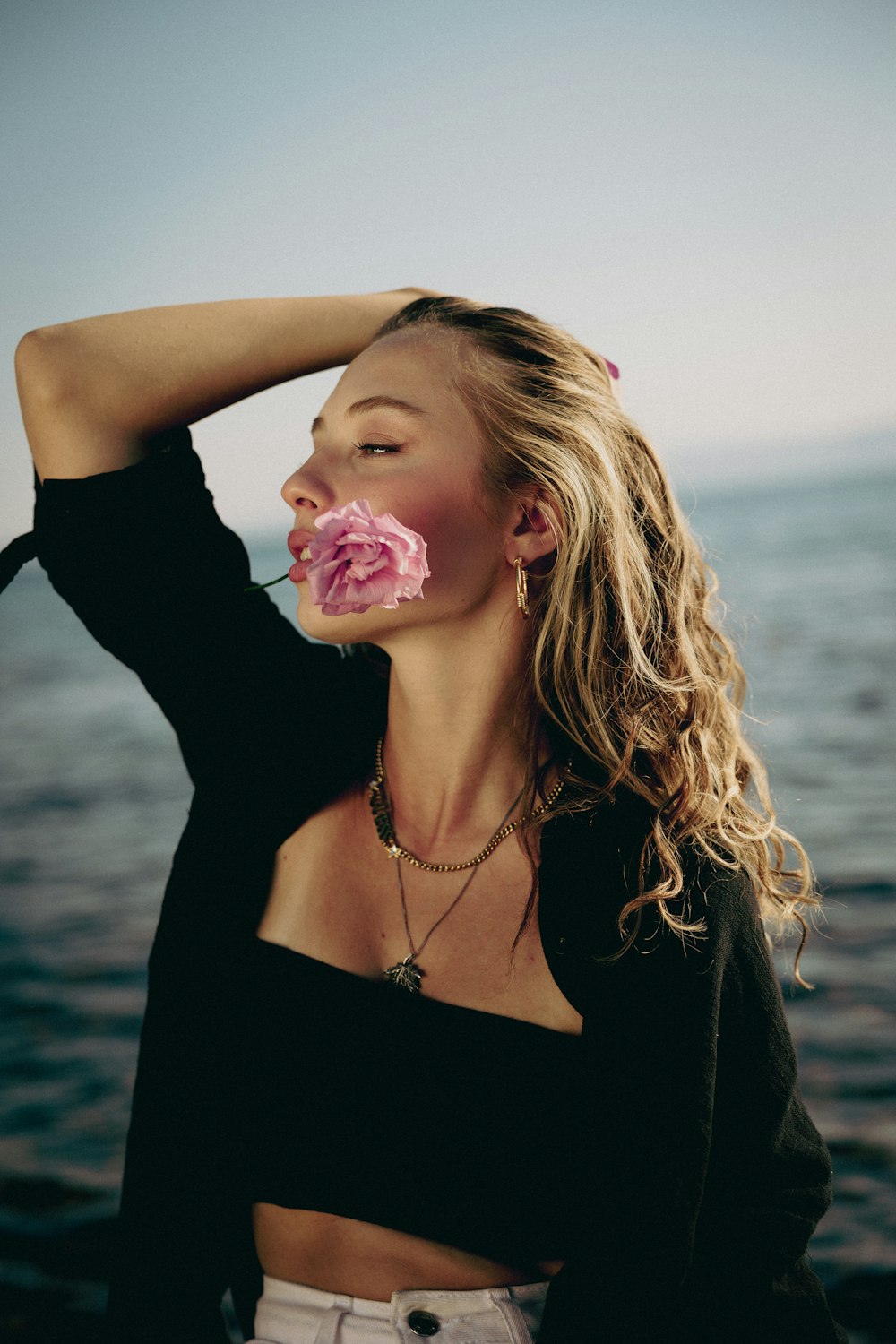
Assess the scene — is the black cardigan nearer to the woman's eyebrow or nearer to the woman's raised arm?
the woman's raised arm

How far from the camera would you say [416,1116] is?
184 centimetres

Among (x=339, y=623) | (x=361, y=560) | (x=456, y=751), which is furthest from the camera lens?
(x=456, y=751)

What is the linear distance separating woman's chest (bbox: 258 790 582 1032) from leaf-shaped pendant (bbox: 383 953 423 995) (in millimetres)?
15

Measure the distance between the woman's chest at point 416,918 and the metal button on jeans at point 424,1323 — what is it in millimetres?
485

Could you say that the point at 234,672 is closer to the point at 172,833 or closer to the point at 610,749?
the point at 610,749

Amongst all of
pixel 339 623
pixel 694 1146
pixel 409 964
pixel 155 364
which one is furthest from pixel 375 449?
pixel 694 1146

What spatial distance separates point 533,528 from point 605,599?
20 cm

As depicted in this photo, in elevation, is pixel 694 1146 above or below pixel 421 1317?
above

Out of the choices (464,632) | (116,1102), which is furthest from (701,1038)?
(116,1102)

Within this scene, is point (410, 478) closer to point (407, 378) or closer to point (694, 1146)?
point (407, 378)

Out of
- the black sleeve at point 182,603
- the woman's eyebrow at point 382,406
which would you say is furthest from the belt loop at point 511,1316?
the woman's eyebrow at point 382,406

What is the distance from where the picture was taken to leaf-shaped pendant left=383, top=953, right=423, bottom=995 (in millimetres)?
1951

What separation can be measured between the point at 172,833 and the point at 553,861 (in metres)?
6.00

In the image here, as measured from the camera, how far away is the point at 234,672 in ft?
7.11
